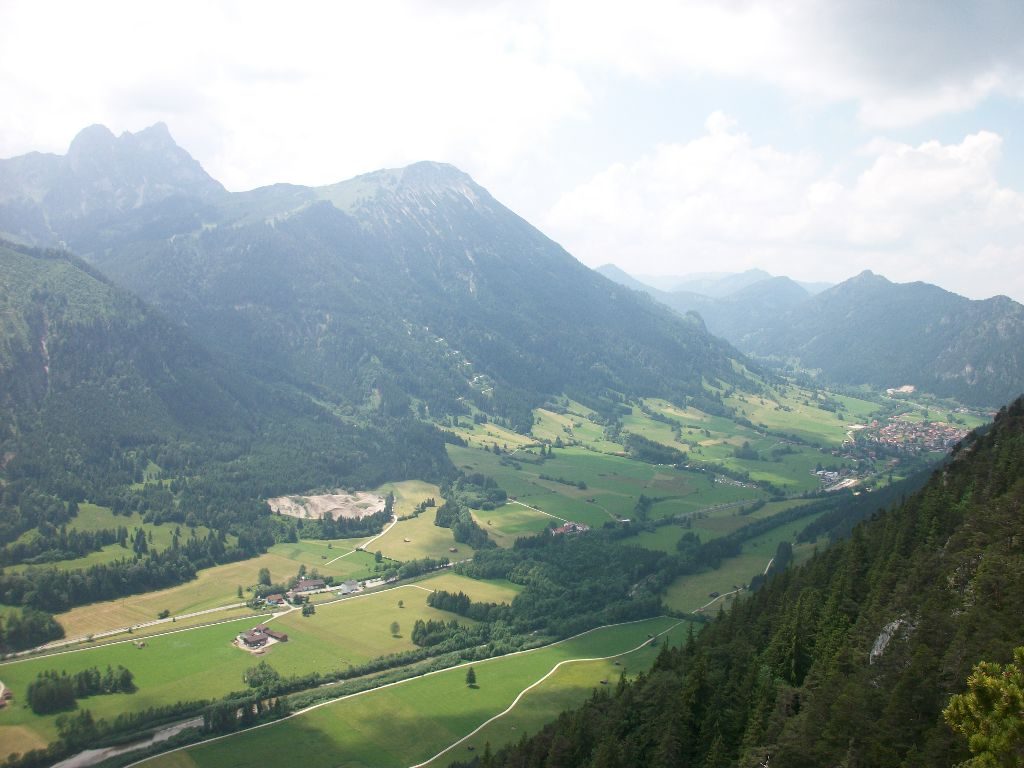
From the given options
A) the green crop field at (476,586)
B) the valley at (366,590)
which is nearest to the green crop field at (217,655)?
the valley at (366,590)

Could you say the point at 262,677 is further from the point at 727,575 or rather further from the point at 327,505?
the point at 327,505

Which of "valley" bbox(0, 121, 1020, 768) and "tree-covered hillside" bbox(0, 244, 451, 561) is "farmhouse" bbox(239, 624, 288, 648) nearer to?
"valley" bbox(0, 121, 1020, 768)

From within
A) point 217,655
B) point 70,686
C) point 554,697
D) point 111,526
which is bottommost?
point 554,697

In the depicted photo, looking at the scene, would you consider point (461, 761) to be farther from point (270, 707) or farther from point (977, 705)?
point (977, 705)

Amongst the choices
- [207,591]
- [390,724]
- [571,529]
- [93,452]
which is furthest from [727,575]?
[93,452]

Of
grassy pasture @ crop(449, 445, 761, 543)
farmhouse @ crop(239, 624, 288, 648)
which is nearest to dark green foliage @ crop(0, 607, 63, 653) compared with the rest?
farmhouse @ crop(239, 624, 288, 648)
